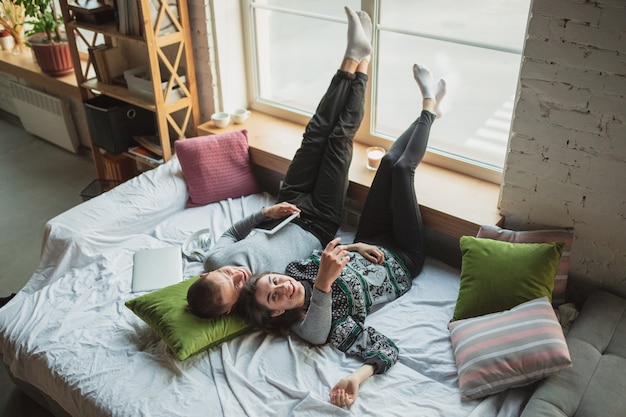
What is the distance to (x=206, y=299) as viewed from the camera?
1.96 m

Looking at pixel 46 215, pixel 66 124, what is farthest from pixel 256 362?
pixel 66 124

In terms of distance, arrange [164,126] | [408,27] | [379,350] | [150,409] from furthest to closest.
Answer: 1. [164,126]
2. [408,27]
3. [379,350]
4. [150,409]

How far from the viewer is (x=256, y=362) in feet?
6.42

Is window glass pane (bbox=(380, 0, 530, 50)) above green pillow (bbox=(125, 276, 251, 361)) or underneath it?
above

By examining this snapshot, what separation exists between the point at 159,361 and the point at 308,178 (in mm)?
1041

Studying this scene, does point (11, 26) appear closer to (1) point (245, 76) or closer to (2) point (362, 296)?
(1) point (245, 76)

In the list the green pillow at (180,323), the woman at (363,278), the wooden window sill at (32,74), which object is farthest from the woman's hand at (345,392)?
the wooden window sill at (32,74)

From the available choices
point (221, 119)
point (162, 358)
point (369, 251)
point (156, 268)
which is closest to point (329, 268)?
point (369, 251)

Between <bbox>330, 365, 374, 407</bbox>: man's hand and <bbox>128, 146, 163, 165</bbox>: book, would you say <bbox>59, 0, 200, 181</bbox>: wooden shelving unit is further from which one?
<bbox>330, 365, 374, 407</bbox>: man's hand

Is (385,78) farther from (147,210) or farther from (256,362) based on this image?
(256,362)

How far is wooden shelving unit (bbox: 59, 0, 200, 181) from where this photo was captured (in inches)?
107

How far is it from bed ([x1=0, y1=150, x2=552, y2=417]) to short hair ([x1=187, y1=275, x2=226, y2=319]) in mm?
144

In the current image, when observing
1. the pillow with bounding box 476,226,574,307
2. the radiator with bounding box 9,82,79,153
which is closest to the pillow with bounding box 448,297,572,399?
the pillow with bounding box 476,226,574,307

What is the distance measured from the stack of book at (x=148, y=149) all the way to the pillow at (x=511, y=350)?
1.90 meters
